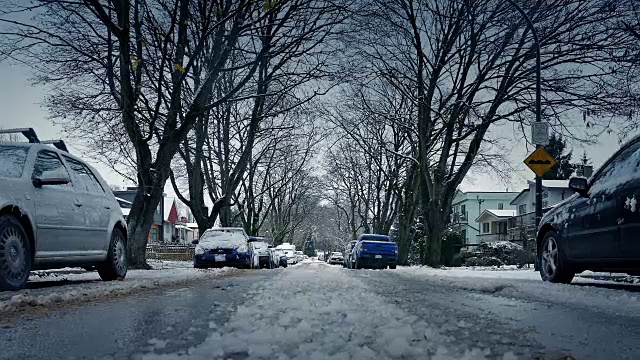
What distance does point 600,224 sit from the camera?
748 cm

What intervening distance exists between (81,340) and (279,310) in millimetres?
1444

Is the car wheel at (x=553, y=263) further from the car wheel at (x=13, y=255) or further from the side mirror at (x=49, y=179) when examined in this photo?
the car wheel at (x=13, y=255)

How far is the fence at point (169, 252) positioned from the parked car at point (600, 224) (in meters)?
32.9

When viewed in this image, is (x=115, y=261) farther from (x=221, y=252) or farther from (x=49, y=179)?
(x=221, y=252)

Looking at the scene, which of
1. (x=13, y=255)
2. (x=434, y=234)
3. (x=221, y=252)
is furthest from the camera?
(x=434, y=234)

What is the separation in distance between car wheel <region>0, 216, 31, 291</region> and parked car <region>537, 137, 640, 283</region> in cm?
682

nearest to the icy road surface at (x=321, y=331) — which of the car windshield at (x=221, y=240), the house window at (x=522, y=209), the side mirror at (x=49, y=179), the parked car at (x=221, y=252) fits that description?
the side mirror at (x=49, y=179)

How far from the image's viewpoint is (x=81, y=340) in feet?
9.93

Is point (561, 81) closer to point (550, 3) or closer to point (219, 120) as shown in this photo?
point (550, 3)

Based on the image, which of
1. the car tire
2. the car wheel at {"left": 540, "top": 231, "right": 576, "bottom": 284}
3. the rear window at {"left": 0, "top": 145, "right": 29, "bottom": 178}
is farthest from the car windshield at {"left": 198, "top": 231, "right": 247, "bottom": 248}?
the rear window at {"left": 0, "top": 145, "right": 29, "bottom": 178}

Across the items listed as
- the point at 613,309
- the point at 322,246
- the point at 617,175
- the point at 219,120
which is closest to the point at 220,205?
the point at 219,120

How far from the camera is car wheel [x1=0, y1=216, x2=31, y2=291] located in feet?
19.7

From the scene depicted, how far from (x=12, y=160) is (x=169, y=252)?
35.6 meters

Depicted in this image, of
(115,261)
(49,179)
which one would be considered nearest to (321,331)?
(49,179)
